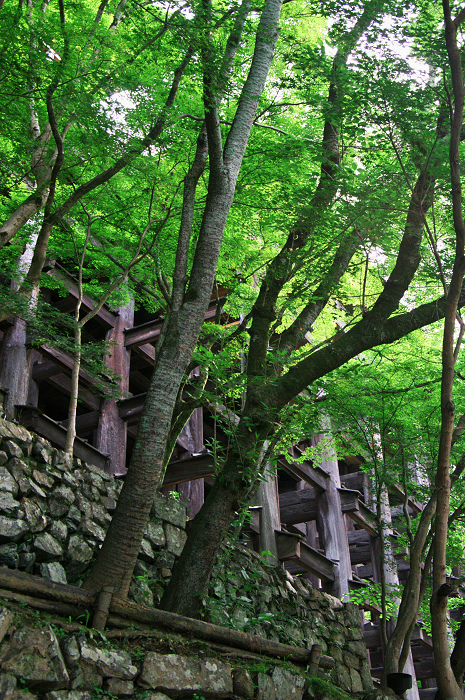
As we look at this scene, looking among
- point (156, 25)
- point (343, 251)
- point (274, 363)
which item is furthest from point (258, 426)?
point (156, 25)

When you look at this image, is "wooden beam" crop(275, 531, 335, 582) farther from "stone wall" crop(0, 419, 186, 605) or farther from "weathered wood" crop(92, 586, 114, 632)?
"weathered wood" crop(92, 586, 114, 632)

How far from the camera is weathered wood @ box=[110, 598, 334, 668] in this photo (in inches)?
175

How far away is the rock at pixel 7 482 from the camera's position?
4.76m

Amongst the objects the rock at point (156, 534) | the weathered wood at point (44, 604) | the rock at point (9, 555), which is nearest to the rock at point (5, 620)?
the weathered wood at point (44, 604)

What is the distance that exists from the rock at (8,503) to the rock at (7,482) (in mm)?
36

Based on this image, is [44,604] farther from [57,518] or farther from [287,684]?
[287,684]

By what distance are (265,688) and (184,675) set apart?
1.06m

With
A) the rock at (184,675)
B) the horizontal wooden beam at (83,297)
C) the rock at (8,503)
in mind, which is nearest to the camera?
the rock at (184,675)

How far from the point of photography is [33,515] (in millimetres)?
4883

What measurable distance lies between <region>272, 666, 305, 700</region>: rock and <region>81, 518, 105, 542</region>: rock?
2.02 meters

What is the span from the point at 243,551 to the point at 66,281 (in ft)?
18.3

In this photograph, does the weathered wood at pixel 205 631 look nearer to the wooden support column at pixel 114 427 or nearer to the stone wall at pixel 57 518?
the stone wall at pixel 57 518

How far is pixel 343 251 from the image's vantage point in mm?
6602

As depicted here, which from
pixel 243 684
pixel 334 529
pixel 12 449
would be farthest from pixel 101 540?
pixel 334 529
